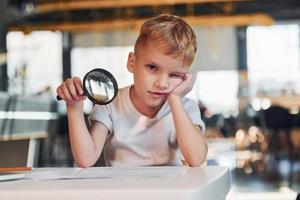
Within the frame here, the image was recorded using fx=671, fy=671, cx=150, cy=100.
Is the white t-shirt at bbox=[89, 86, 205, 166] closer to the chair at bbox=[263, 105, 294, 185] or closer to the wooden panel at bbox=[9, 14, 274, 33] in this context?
the chair at bbox=[263, 105, 294, 185]

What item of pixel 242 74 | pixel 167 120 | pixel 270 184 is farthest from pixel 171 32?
pixel 242 74

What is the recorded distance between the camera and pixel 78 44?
8.95 metres

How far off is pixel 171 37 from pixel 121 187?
0.62 meters

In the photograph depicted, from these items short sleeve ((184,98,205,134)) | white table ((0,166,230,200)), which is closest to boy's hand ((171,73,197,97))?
short sleeve ((184,98,205,134))

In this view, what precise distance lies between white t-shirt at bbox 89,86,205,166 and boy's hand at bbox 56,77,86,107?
0.23m

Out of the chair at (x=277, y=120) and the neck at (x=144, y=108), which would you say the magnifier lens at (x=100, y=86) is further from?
the chair at (x=277, y=120)

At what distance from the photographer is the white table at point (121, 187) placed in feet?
2.41

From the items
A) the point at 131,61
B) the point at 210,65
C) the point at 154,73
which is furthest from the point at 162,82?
the point at 210,65

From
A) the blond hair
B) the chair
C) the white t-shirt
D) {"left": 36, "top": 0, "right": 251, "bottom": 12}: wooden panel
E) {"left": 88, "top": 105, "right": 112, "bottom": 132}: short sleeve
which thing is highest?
the blond hair

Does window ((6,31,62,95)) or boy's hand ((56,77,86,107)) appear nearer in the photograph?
boy's hand ((56,77,86,107))

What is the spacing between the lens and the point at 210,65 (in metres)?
8.54

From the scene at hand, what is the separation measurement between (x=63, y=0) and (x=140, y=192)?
8396 mm

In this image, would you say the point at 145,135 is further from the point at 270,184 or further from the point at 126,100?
the point at 270,184

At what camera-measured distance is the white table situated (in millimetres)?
734
